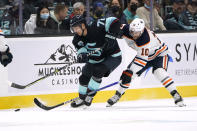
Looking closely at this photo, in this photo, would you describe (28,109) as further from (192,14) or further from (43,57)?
(192,14)

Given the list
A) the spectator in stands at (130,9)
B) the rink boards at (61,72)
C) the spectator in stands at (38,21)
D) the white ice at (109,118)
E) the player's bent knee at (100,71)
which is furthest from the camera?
the spectator in stands at (130,9)

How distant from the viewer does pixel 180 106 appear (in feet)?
22.0

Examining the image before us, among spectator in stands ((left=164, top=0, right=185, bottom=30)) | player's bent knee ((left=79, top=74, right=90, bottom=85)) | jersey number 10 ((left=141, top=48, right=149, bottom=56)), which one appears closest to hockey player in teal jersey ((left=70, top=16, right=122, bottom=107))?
player's bent knee ((left=79, top=74, right=90, bottom=85))

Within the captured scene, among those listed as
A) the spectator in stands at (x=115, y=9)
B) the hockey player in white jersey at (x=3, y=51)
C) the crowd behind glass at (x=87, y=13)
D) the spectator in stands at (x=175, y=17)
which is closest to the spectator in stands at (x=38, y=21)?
the crowd behind glass at (x=87, y=13)

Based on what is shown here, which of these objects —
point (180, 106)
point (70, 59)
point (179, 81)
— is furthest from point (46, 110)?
point (179, 81)

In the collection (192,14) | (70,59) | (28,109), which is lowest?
(28,109)

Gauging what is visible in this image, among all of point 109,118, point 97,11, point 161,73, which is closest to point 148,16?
point 97,11

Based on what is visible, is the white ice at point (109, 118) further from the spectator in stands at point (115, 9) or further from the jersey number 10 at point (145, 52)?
the spectator in stands at point (115, 9)

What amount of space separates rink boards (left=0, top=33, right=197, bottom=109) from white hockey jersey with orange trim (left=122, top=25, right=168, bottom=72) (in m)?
0.93

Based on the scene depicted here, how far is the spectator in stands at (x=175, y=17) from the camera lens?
7.94m

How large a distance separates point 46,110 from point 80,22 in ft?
3.68

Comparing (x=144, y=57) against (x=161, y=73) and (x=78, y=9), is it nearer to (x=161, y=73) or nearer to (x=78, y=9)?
(x=161, y=73)

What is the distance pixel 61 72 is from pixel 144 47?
136cm

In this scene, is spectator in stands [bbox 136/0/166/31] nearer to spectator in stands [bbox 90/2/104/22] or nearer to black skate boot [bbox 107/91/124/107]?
spectator in stands [bbox 90/2/104/22]
